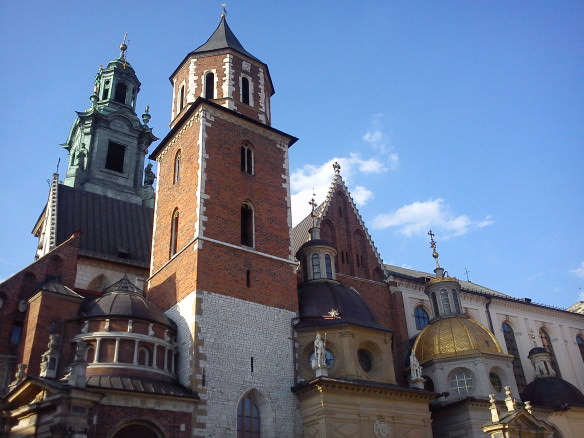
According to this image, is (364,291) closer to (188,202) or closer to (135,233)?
(188,202)

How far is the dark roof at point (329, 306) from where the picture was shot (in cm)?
2255

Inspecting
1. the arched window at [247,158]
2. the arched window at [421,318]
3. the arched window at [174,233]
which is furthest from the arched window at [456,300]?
the arched window at [174,233]

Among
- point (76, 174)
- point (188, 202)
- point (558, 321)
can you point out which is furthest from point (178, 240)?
point (558, 321)

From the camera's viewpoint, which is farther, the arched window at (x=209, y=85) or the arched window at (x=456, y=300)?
the arched window at (x=456, y=300)

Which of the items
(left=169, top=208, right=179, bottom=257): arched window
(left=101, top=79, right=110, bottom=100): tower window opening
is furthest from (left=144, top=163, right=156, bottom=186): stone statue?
(left=169, top=208, right=179, bottom=257): arched window

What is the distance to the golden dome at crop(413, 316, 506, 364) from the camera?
85.5 ft

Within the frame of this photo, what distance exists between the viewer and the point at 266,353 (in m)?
21.2

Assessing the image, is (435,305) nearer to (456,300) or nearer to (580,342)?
(456,300)

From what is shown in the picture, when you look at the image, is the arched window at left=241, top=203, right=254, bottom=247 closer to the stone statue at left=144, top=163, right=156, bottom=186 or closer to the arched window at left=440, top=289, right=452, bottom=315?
the arched window at left=440, top=289, right=452, bottom=315

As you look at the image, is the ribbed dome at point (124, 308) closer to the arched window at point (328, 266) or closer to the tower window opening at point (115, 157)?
the arched window at point (328, 266)

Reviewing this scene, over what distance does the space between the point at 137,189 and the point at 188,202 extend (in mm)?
24156

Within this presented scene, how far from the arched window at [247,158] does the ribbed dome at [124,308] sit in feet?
23.6

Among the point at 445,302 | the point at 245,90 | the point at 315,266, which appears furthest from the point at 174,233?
the point at 445,302

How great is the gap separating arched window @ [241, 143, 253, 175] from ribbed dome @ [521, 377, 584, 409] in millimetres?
17707
